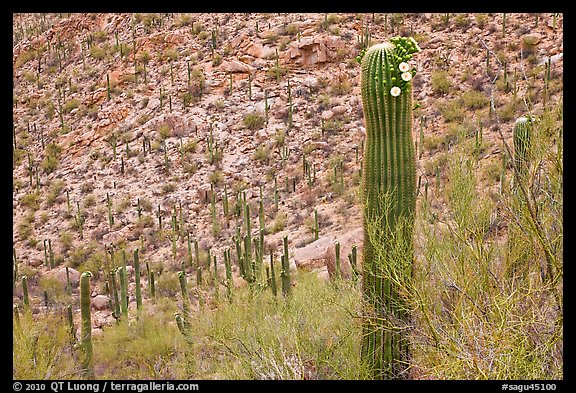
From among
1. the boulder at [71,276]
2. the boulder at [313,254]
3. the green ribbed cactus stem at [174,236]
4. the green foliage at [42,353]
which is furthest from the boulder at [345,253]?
the boulder at [71,276]

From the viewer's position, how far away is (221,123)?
21.8 m

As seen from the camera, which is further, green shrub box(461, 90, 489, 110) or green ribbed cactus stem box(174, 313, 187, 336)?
green shrub box(461, 90, 489, 110)

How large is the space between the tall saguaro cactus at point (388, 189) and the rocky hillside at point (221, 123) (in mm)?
6100

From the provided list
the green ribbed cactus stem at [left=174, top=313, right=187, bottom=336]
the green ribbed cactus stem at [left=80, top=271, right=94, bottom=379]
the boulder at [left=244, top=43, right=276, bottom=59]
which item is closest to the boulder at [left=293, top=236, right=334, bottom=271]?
the green ribbed cactus stem at [left=174, top=313, right=187, bottom=336]

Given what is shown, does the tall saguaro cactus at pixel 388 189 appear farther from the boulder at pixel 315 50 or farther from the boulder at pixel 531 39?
the boulder at pixel 315 50

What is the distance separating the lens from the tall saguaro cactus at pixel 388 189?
594cm

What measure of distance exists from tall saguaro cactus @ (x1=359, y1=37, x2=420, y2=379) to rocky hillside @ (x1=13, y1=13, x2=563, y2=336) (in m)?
6.10

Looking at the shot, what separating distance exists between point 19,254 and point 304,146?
9.44 m

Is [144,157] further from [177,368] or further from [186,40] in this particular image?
[177,368]

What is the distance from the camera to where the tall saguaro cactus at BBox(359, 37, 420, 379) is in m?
5.94

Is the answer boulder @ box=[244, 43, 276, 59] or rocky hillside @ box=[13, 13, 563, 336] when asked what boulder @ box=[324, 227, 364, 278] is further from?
boulder @ box=[244, 43, 276, 59]

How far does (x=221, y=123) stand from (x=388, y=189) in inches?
646

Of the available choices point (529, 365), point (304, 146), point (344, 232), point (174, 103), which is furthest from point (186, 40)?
point (529, 365)

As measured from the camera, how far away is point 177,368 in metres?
9.16
